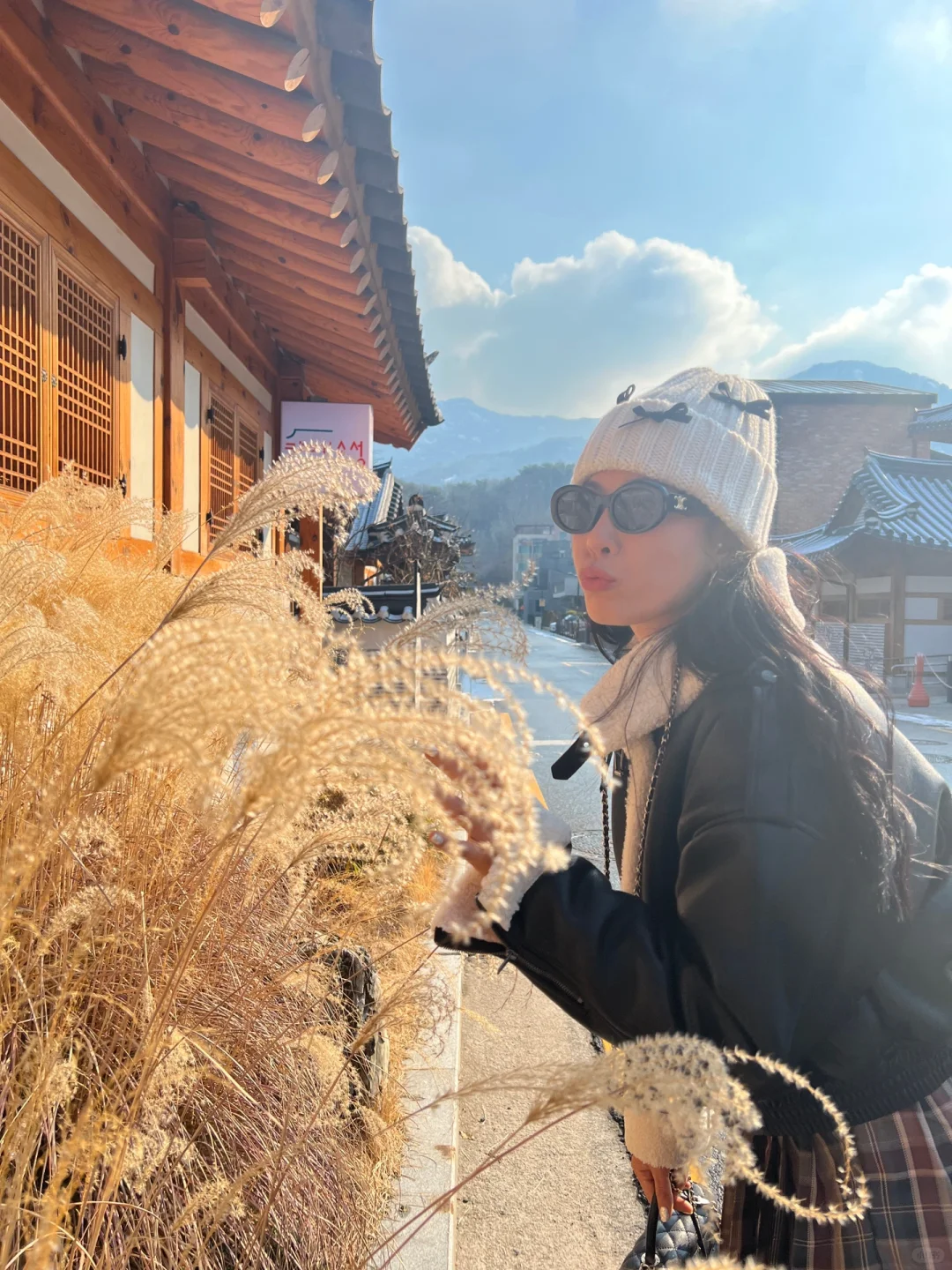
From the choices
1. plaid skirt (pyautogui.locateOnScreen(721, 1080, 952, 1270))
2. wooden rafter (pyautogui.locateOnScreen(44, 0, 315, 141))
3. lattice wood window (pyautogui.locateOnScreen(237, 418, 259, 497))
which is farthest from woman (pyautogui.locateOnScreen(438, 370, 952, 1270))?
lattice wood window (pyautogui.locateOnScreen(237, 418, 259, 497))

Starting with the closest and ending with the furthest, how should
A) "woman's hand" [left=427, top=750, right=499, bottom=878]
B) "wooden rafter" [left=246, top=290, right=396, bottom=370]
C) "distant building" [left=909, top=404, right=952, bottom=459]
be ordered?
"woman's hand" [left=427, top=750, right=499, bottom=878], "wooden rafter" [left=246, top=290, right=396, bottom=370], "distant building" [left=909, top=404, right=952, bottom=459]

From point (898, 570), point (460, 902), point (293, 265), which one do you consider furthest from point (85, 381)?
point (898, 570)

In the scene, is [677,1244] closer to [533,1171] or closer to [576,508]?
[533,1171]

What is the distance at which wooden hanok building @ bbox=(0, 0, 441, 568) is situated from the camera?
2480mm

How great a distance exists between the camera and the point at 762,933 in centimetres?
81

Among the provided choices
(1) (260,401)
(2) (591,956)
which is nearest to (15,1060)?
(2) (591,956)

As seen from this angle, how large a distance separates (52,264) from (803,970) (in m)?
3.58

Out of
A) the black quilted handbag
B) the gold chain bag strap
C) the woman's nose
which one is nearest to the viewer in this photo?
the gold chain bag strap

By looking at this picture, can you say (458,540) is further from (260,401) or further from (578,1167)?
(578,1167)

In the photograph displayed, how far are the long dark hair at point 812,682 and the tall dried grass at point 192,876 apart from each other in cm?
47

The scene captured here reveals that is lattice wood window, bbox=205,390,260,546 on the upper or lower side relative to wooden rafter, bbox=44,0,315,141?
lower

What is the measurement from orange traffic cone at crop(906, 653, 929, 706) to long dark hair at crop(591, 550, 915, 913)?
1457 cm

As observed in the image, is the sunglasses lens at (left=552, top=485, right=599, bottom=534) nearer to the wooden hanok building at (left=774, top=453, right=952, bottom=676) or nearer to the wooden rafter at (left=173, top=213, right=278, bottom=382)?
the wooden rafter at (left=173, top=213, right=278, bottom=382)

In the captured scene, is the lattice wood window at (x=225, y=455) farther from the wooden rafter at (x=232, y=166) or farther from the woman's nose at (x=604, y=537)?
the woman's nose at (x=604, y=537)
